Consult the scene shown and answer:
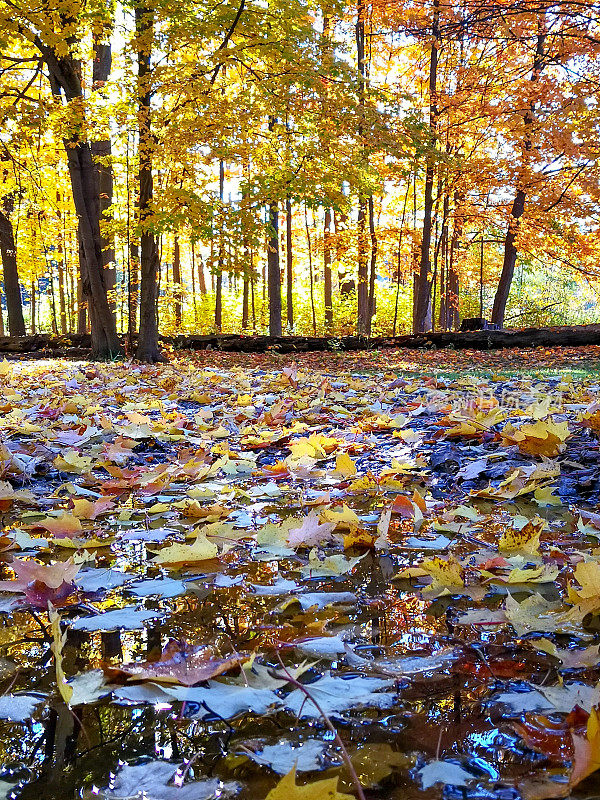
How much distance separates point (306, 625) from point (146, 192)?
8.99m

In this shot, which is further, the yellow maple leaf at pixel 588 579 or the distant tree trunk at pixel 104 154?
the distant tree trunk at pixel 104 154

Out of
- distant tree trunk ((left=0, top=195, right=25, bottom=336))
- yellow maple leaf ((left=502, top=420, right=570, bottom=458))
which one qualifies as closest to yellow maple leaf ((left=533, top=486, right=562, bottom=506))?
yellow maple leaf ((left=502, top=420, right=570, bottom=458))

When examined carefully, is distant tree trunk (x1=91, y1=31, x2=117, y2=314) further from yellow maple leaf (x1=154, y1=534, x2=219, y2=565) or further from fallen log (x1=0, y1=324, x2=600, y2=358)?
yellow maple leaf (x1=154, y1=534, x2=219, y2=565)

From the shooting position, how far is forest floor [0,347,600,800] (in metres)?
0.62

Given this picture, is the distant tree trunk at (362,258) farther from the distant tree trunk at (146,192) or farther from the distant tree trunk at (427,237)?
the distant tree trunk at (146,192)

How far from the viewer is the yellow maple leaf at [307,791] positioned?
0.47 m

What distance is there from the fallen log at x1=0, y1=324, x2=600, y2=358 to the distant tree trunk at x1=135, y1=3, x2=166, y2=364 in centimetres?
279

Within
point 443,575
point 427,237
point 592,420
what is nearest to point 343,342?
point 427,237

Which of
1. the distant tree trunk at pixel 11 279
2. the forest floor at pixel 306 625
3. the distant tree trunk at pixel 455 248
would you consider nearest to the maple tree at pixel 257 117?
the distant tree trunk at pixel 11 279

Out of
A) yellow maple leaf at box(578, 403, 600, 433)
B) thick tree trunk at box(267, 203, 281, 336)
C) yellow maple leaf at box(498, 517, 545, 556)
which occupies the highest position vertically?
thick tree trunk at box(267, 203, 281, 336)

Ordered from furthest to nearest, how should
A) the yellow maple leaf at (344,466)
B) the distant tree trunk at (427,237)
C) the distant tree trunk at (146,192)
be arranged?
1. the distant tree trunk at (427,237)
2. the distant tree trunk at (146,192)
3. the yellow maple leaf at (344,466)

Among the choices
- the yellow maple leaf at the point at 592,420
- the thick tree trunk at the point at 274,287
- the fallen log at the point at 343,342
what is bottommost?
the yellow maple leaf at the point at 592,420

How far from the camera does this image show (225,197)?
22.9 meters

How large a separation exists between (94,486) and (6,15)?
551cm
